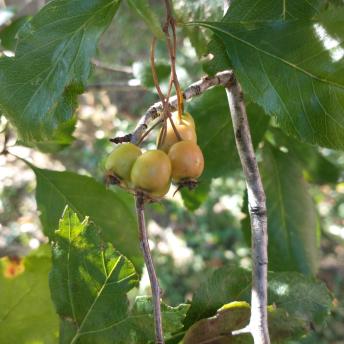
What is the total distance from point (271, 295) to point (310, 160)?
75 centimetres

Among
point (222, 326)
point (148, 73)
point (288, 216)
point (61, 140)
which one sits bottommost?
point (222, 326)

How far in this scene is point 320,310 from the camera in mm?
1056

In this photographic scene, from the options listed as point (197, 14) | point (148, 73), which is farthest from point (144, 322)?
point (148, 73)

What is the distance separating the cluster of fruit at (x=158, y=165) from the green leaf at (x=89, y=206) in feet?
1.55

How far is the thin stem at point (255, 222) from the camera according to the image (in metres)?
0.81

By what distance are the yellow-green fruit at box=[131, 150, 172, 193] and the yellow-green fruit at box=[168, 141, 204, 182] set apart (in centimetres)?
3

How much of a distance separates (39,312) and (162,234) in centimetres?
340

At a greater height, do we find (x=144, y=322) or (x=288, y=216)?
(x=288, y=216)

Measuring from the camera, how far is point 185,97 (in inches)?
36.1

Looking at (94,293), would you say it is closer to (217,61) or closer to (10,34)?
(217,61)

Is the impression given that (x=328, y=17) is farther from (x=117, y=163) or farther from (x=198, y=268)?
(x=198, y=268)

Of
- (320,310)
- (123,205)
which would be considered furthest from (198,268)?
(320,310)

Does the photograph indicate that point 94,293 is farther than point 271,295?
No

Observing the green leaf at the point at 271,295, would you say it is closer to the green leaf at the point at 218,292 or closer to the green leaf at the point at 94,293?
the green leaf at the point at 218,292
